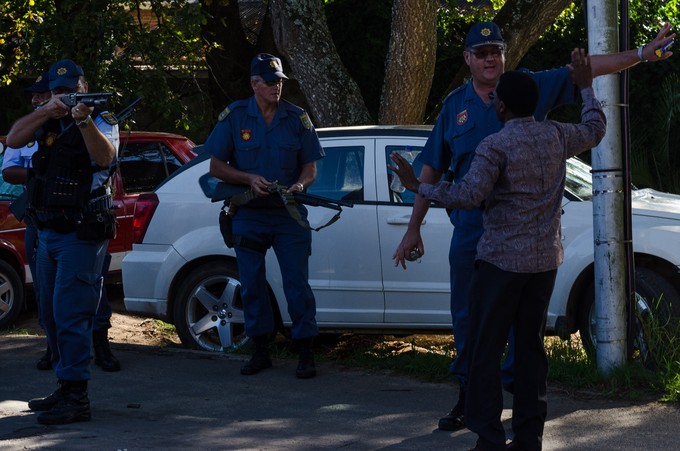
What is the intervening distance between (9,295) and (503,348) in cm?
619

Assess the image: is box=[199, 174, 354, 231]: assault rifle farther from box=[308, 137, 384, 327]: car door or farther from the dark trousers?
the dark trousers

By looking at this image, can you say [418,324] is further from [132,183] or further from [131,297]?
[132,183]

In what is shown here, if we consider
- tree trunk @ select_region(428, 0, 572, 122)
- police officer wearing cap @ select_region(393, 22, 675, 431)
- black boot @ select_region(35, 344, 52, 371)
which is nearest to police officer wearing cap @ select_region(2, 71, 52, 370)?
black boot @ select_region(35, 344, 52, 371)

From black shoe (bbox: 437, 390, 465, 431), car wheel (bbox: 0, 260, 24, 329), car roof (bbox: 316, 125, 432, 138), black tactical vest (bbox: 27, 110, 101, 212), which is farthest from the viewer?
car wheel (bbox: 0, 260, 24, 329)

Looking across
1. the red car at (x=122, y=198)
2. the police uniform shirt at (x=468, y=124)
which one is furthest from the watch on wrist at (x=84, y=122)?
the red car at (x=122, y=198)

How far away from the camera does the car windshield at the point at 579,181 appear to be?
26.0 ft

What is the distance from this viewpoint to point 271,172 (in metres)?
7.54

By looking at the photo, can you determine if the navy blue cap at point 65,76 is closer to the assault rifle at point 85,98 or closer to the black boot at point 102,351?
the assault rifle at point 85,98

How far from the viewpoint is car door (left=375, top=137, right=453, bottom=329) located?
26.1 feet

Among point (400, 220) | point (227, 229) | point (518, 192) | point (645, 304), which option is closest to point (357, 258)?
point (400, 220)

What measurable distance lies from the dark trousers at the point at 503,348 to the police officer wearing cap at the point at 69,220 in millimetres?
2165

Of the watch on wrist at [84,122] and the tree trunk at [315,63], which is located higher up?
the tree trunk at [315,63]

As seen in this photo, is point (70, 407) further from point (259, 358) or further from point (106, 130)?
point (259, 358)

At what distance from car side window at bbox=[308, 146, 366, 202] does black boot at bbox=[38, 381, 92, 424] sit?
2550mm
